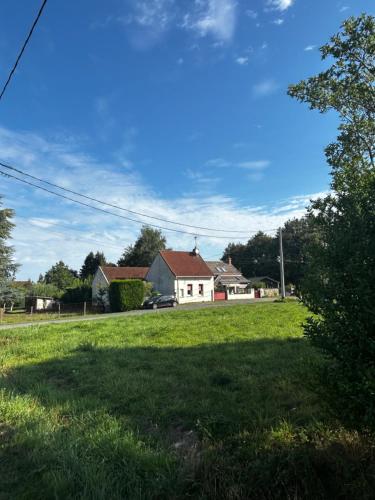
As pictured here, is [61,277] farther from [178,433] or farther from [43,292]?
[178,433]

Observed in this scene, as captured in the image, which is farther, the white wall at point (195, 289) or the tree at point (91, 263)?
the tree at point (91, 263)

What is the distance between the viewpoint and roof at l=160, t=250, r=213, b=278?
43.5 metres

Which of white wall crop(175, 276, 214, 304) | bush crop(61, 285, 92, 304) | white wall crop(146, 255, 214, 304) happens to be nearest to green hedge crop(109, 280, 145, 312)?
white wall crop(146, 255, 214, 304)

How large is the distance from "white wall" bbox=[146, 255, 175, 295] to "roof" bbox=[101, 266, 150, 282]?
2.59 m

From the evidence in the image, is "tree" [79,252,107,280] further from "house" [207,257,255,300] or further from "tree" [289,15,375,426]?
"tree" [289,15,375,426]

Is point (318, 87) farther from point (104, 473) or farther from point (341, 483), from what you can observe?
point (104, 473)

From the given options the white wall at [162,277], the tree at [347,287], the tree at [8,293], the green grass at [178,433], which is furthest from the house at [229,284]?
the tree at [347,287]

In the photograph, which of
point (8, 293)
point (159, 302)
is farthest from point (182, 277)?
point (8, 293)

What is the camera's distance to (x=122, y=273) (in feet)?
158

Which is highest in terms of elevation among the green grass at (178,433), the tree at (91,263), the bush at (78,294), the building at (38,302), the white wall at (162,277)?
the tree at (91,263)

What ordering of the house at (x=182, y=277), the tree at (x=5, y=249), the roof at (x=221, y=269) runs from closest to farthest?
the tree at (x=5, y=249) → the house at (x=182, y=277) → the roof at (x=221, y=269)

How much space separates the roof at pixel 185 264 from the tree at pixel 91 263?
1042 inches

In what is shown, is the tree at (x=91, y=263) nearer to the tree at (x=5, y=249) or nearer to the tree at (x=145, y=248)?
the tree at (x=145, y=248)

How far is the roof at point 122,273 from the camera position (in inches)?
1812
